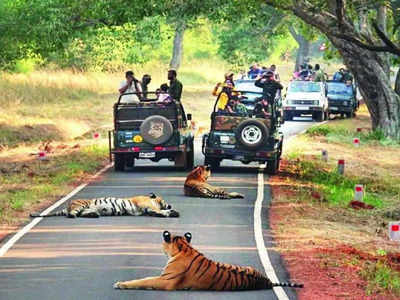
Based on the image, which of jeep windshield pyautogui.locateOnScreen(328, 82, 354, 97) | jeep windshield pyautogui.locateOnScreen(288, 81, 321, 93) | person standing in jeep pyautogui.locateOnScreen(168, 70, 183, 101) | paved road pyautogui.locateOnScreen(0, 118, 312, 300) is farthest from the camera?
jeep windshield pyautogui.locateOnScreen(328, 82, 354, 97)

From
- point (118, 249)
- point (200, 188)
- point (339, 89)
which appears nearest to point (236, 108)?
point (200, 188)

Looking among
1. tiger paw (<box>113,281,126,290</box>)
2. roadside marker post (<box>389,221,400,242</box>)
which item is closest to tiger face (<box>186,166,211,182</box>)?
roadside marker post (<box>389,221,400,242</box>)

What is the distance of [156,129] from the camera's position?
2658cm

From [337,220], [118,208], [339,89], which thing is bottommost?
[337,220]

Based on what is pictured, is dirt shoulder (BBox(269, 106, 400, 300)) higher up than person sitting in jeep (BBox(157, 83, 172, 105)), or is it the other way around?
person sitting in jeep (BBox(157, 83, 172, 105))

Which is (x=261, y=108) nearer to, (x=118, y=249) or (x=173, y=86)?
(x=173, y=86)

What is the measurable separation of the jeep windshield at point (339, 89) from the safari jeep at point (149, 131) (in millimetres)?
26147

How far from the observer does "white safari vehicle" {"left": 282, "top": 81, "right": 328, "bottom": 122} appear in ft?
164

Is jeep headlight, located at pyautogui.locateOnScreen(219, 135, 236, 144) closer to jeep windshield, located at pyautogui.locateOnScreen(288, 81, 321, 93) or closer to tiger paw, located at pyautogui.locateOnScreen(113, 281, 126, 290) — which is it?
tiger paw, located at pyautogui.locateOnScreen(113, 281, 126, 290)

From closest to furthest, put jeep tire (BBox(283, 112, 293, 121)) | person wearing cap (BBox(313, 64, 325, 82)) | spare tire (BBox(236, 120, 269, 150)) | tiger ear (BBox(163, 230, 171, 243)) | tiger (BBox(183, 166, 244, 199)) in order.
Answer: tiger ear (BBox(163, 230, 171, 243)), tiger (BBox(183, 166, 244, 199)), spare tire (BBox(236, 120, 269, 150)), jeep tire (BBox(283, 112, 293, 121)), person wearing cap (BBox(313, 64, 325, 82))

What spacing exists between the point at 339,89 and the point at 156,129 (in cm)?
2724

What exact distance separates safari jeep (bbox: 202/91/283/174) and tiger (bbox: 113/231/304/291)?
1394cm

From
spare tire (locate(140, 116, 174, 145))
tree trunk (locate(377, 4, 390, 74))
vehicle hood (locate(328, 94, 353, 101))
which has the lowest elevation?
spare tire (locate(140, 116, 174, 145))

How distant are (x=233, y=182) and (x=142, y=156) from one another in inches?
101
